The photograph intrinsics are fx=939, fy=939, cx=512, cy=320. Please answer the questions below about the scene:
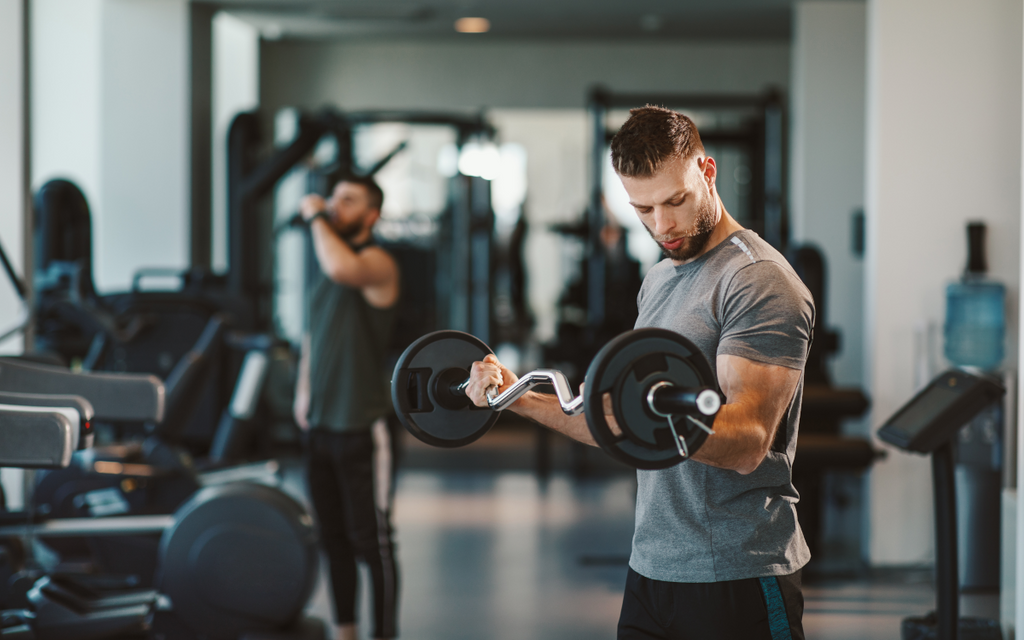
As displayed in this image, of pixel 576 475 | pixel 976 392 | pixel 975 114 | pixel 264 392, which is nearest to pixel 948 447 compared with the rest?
pixel 976 392

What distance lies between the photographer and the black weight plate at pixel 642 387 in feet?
3.67

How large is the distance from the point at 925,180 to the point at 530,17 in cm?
377

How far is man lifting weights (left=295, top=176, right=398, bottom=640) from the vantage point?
2803 mm

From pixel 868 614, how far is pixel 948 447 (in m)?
1.15

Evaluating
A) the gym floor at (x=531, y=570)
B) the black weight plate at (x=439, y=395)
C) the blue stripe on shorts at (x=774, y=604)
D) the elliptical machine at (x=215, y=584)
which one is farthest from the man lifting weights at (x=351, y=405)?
the blue stripe on shorts at (x=774, y=604)

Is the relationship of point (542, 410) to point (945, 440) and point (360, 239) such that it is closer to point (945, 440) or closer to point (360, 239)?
point (945, 440)

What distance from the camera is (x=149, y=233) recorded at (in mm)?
6133

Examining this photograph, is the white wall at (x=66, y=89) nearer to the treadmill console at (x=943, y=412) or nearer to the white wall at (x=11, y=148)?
the white wall at (x=11, y=148)

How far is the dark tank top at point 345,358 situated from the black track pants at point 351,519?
6cm

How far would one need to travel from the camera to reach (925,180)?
3.90 meters

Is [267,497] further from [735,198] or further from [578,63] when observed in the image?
[735,198]

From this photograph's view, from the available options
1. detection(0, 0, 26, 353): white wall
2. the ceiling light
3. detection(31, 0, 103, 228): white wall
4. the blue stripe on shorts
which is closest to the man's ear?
the blue stripe on shorts

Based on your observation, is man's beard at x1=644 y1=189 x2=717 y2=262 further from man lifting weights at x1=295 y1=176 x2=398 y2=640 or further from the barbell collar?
man lifting weights at x1=295 y1=176 x2=398 y2=640

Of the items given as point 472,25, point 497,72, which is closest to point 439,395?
point 472,25
